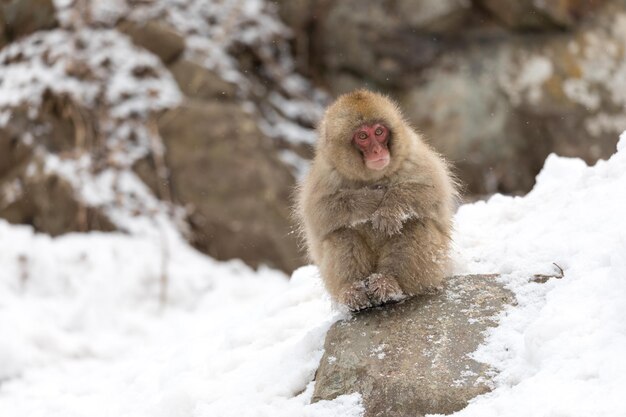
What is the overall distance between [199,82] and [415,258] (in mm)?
5284

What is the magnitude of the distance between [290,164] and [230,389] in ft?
15.9

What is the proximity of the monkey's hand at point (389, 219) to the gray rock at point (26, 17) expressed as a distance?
601cm

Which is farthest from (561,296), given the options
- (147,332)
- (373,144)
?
(147,332)

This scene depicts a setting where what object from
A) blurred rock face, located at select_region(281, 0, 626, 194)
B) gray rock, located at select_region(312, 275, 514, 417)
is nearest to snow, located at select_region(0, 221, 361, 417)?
gray rock, located at select_region(312, 275, 514, 417)

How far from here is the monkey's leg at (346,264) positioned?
3.66 metres

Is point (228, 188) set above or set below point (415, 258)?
below

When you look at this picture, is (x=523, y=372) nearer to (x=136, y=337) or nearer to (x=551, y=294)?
(x=551, y=294)

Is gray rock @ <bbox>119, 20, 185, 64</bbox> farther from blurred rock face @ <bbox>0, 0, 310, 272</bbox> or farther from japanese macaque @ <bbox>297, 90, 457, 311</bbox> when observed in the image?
japanese macaque @ <bbox>297, 90, 457, 311</bbox>

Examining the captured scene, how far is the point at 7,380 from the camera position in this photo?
5.51 metres

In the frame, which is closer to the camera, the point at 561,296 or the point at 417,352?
the point at 561,296

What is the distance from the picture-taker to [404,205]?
366 cm

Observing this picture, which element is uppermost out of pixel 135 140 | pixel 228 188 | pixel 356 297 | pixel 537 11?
pixel 537 11

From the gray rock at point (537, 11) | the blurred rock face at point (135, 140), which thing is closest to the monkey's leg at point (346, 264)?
the blurred rock face at point (135, 140)

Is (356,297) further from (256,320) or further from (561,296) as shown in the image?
(256,320)
